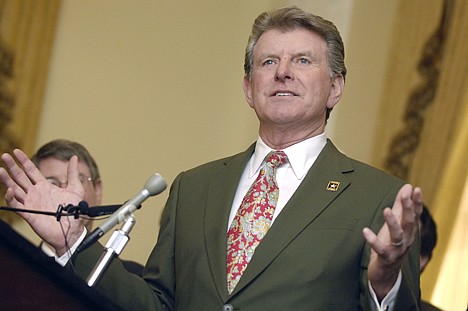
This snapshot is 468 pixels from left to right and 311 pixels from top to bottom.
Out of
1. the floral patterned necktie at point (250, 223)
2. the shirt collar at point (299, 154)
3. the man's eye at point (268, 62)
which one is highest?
the man's eye at point (268, 62)

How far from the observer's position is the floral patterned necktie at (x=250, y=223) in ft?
12.0

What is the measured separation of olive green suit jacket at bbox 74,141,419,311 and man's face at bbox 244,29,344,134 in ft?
0.50

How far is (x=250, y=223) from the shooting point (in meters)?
3.72

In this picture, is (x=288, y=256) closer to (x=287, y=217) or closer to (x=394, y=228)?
(x=287, y=217)

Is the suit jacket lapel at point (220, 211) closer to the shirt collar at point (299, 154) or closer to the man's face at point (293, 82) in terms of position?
the shirt collar at point (299, 154)

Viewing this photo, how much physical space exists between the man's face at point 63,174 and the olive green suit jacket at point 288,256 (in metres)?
1.51

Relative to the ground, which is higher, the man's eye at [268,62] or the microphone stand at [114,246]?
the man's eye at [268,62]

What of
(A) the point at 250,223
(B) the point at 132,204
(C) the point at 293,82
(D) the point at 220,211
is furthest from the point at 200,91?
(B) the point at 132,204

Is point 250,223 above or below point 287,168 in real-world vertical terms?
below

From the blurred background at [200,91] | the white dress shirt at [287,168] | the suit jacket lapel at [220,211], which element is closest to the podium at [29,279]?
the suit jacket lapel at [220,211]

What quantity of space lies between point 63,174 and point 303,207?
6.72 ft

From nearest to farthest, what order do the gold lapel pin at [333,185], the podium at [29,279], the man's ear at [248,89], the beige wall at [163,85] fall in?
the podium at [29,279] < the gold lapel pin at [333,185] < the man's ear at [248,89] < the beige wall at [163,85]

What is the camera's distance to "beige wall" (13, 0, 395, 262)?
7.93m

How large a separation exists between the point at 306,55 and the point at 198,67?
4593 mm
